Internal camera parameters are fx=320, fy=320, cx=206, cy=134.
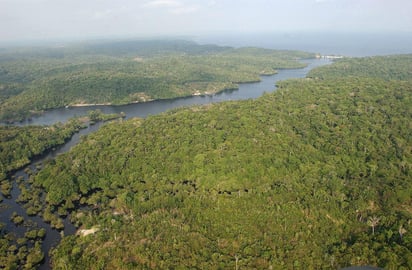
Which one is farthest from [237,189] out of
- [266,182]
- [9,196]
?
[9,196]

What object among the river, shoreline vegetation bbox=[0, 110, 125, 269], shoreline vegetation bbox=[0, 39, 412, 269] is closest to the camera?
shoreline vegetation bbox=[0, 39, 412, 269]

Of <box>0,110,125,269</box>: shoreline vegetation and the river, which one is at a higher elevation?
the river

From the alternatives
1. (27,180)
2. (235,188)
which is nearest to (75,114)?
(27,180)

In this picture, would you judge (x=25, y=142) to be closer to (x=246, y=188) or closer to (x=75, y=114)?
(x=75, y=114)

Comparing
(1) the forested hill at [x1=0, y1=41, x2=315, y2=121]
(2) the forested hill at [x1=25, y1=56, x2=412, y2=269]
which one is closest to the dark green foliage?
(2) the forested hill at [x1=25, y1=56, x2=412, y2=269]

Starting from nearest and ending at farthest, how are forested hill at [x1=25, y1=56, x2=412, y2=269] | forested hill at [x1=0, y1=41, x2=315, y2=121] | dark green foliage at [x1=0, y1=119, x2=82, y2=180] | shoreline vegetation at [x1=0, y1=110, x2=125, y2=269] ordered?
forested hill at [x1=25, y1=56, x2=412, y2=269]
shoreline vegetation at [x1=0, y1=110, x2=125, y2=269]
dark green foliage at [x1=0, y1=119, x2=82, y2=180]
forested hill at [x1=0, y1=41, x2=315, y2=121]

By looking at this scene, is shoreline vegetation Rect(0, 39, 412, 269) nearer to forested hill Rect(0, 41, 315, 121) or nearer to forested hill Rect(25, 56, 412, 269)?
forested hill Rect(25, 56, 412, 269)

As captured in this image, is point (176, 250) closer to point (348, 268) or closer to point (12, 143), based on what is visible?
point (348, 268)
